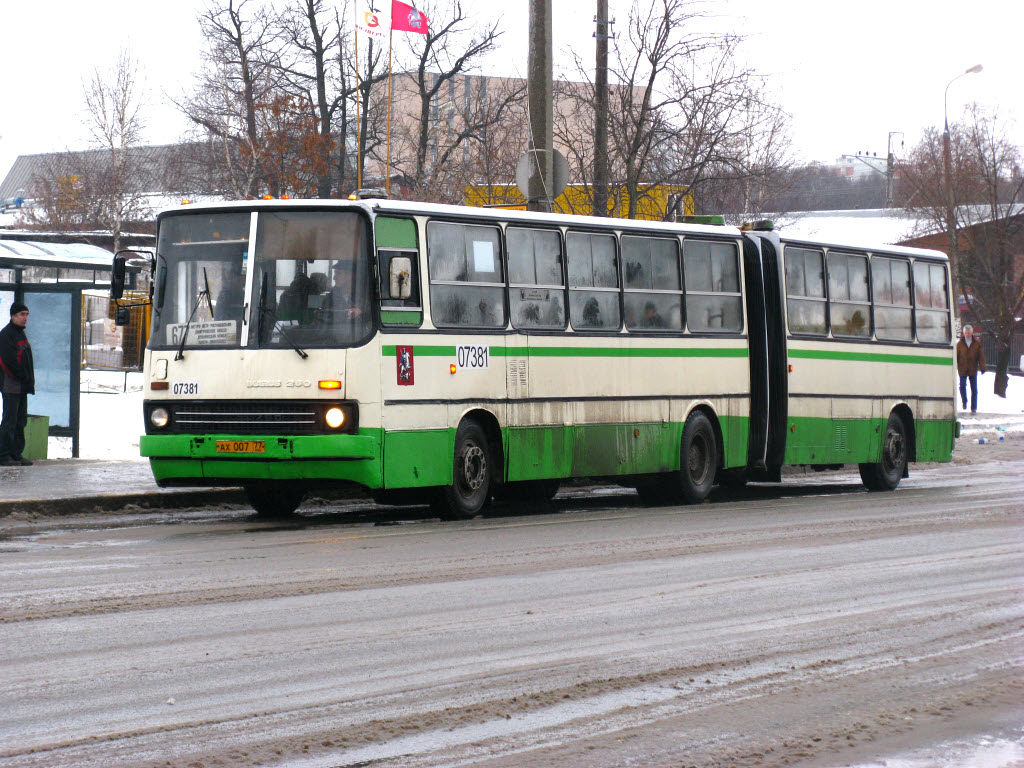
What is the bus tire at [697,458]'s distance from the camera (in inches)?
685

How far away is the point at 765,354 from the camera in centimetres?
1850

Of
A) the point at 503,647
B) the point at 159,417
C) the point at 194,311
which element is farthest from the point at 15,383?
the point at 503,647

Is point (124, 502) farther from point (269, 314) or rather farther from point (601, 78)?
point (601, 78)

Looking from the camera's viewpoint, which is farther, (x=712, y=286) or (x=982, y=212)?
(x=982, y=212)

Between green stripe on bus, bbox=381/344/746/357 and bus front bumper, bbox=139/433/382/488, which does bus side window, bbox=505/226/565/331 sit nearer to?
green stripe on bus, bbox=381/344/746/357

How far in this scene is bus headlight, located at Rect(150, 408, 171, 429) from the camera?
14.0 metres

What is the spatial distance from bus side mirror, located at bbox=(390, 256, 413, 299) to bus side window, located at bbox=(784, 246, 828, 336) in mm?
6408

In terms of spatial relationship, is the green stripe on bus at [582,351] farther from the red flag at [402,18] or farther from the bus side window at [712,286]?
the red flag at [402,18]

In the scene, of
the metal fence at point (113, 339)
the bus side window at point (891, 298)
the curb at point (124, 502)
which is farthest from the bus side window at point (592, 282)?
the metal fence at point (113, 339)

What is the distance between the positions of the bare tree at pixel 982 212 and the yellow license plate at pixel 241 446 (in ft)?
118

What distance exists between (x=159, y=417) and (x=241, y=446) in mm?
970

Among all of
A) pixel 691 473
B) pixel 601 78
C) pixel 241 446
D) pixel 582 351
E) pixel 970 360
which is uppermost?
pixel 601 78

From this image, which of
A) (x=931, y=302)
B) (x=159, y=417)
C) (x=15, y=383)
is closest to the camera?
(x=159, y=417)

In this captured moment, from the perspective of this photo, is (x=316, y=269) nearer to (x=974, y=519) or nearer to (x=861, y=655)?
(x=974, y=519)
